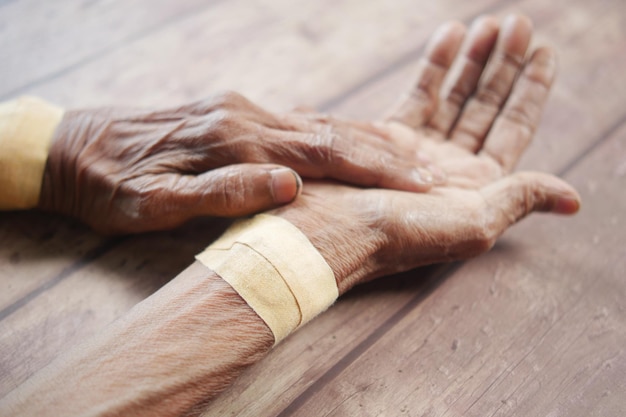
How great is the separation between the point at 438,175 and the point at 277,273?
400mm

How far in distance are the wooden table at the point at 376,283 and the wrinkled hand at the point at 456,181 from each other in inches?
2.9

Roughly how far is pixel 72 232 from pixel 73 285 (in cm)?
12

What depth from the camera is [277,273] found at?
0.71 m

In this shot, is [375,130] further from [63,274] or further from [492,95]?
[63,274]

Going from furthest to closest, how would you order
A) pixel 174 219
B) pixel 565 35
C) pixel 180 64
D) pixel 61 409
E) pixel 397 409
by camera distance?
pixel 565 35 < pixel 180 64 < pixel 174 219 < pixel 397 409 < pixel 61 409

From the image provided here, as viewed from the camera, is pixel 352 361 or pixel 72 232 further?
pixel 72 232

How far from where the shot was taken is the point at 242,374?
29.5 inches

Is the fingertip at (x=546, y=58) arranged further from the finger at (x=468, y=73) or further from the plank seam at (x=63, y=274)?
the plank seam at (x=63, y=274)

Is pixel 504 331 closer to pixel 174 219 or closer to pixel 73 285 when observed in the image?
pixel 174 219

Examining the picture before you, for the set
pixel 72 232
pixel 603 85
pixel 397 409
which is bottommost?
pixel 397 409

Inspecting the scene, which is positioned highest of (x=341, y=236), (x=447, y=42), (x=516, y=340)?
(x=447, y=42)

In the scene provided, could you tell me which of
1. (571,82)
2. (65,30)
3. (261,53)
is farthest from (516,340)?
(65,30)

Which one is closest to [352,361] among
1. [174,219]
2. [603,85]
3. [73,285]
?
[174,219]

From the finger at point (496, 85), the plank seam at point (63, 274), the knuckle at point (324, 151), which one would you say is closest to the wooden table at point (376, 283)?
the plank seam at point (63, 274)
